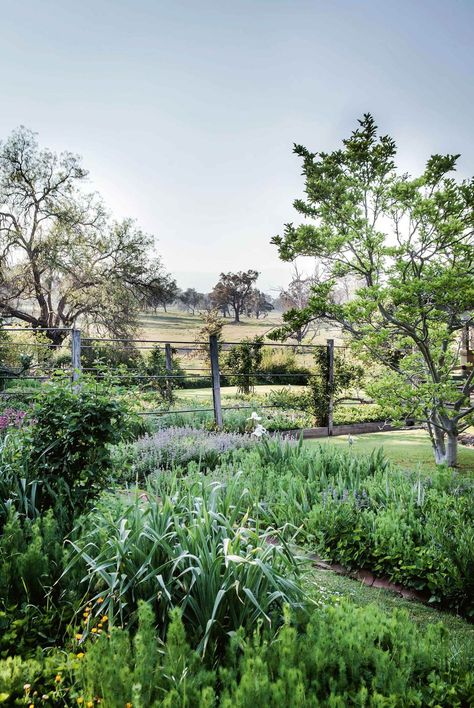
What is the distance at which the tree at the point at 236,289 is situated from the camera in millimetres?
38719

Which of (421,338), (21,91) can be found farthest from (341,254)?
(21,91)

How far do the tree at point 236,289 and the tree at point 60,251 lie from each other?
59.9ft

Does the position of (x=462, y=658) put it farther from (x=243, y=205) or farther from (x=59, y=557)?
(x=243, y=205)

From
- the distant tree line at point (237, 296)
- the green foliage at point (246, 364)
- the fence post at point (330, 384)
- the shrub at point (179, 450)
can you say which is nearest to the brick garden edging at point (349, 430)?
the fence post at point (330, 384)

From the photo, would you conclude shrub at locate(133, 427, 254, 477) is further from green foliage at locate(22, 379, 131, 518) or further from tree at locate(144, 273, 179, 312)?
tree at locate(144, 273, 179, 312)

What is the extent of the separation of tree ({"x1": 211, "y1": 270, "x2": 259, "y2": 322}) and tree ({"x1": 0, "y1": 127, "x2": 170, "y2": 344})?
18259mm

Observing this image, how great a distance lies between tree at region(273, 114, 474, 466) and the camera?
6.36 m

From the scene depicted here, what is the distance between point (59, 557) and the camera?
8.46ft

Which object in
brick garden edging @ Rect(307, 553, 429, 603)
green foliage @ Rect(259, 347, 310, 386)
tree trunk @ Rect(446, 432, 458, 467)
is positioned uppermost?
green foliage @ Rect(259, 347, 310, 386)

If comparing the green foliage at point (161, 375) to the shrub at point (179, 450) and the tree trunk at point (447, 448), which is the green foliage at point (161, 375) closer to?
the shrub at point (179, 450)

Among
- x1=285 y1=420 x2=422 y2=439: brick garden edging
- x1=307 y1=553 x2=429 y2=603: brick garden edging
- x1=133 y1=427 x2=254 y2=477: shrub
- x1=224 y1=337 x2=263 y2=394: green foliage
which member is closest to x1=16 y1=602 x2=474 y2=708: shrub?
x1=307 y1=553 x2=429 y2=603: brick garden edging

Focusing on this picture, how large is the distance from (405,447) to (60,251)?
15361mm

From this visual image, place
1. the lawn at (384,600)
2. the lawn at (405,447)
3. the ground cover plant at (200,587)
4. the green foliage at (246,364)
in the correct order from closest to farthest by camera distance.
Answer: the ground cover plant at (200,587) < the lawn at (384,600) < the lawn at (405,447) < the green foliage at (246,364)

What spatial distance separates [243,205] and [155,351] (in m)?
6.84
